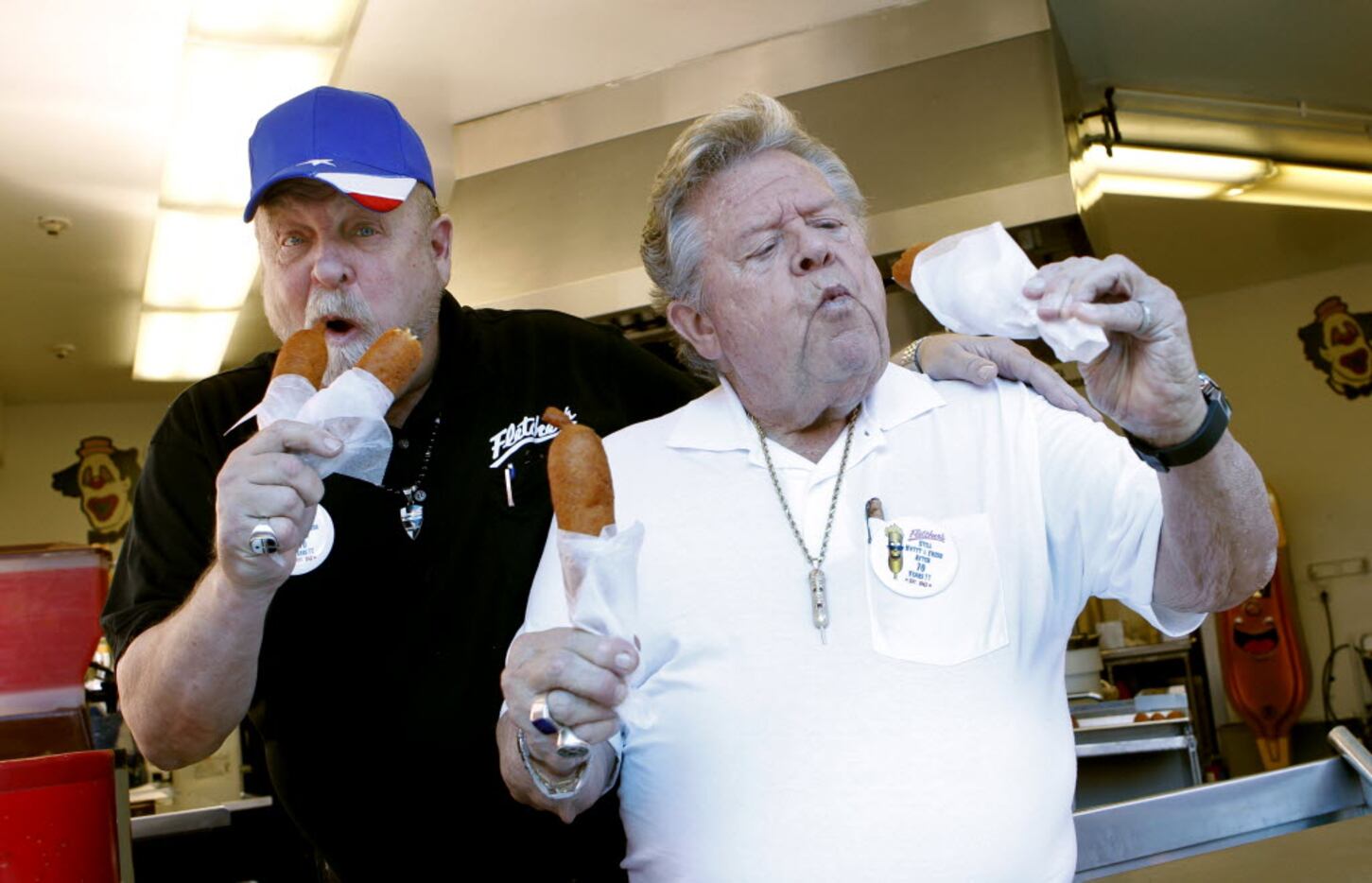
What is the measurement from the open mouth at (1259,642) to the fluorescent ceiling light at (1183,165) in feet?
12.9

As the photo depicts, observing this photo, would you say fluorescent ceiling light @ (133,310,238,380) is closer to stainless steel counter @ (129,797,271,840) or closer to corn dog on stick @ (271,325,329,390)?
stainless steel counter @ (129,797,271,840)

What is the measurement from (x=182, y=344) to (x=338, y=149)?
21.0ft

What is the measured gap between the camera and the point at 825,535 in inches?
64.2

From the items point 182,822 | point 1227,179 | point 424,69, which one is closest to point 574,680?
point 182,822

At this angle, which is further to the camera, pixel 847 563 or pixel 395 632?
pixel 395 632

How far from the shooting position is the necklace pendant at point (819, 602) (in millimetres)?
1554

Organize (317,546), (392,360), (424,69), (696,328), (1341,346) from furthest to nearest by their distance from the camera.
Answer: (1341,346)
(424,69)
(696,328)
(317,546)
(392,360)

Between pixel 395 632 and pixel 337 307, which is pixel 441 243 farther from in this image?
pixel 395 632

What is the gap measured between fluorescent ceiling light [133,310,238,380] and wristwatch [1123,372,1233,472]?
6233 millimetres

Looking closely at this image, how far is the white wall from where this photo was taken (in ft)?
34.0

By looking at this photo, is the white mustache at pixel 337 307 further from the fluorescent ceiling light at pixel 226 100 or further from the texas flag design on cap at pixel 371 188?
the fluorescent ceiling light at pixel 226 100

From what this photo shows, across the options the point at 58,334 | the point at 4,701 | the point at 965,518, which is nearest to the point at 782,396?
the point at 965,518

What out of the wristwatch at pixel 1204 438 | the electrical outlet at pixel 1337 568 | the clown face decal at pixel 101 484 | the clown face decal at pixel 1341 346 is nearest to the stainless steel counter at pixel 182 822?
the wristwatch at pixel 1204 438

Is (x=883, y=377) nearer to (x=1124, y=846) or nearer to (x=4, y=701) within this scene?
(x=1124, y=846)
